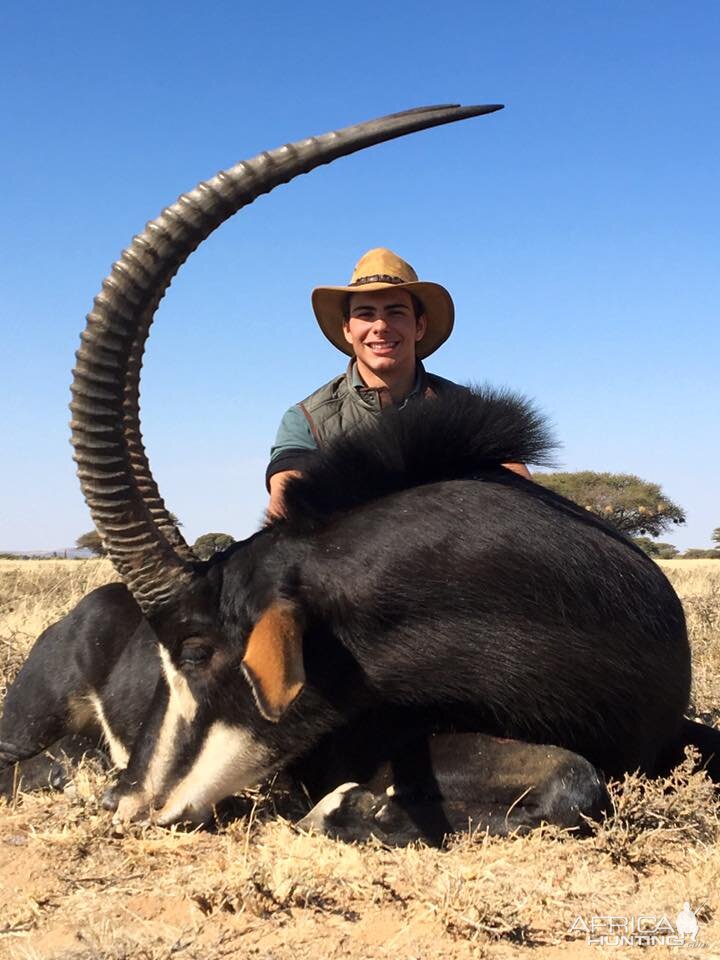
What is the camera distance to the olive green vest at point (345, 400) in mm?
6156

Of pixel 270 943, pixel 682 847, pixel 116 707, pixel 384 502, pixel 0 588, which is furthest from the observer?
pixel 0 588

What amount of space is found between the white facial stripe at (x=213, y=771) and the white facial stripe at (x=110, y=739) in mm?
929

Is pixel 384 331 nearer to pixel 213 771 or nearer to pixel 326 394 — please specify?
pixel 326 394

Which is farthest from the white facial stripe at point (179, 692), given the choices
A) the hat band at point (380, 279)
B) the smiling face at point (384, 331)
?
the hat band at point (380, 279)

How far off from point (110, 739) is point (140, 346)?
6.85 feet

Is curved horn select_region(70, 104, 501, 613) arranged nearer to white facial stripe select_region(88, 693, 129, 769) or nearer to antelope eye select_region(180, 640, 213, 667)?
antelope eye select_region(180, 640, 213, 667)

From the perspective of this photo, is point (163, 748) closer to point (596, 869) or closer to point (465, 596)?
point (465, 596)

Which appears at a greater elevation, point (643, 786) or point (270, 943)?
point (643, 786)

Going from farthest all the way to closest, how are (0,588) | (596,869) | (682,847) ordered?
(0,588) < (682,847) < (596,869)

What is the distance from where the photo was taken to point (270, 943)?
9.14 feet

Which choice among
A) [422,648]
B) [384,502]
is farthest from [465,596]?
[384,502]

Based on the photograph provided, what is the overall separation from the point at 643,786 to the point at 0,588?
36.8 feet

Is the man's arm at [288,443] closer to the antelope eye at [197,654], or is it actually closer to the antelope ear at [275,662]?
the antelope eye at [197,654]

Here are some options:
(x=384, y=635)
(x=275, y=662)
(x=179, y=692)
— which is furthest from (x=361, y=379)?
(x=275, y=662)
